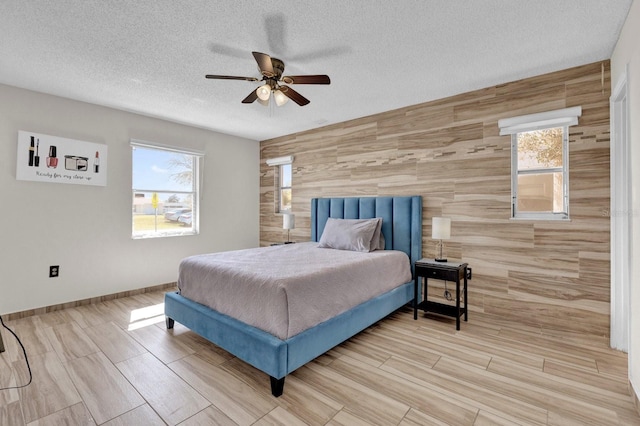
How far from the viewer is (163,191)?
179 inches

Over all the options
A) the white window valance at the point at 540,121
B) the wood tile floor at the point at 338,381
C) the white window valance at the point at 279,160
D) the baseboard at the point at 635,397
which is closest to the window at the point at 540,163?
the white window valance at the point at 540,121

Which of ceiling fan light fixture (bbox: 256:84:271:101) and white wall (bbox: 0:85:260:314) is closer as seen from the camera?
ceiling fan light fixture (bbox: 256:84:271:101)

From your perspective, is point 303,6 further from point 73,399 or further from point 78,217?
point 78,217

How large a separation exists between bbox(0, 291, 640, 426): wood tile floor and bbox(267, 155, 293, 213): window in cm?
303

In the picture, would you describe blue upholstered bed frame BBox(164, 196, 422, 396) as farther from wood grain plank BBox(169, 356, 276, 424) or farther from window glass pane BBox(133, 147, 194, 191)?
window glass pane BBox(133, 147, 194, 191)

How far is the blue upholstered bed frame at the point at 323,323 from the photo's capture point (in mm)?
1955

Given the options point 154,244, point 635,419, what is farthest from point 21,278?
point 635,419

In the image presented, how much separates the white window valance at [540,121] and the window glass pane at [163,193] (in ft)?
14.6

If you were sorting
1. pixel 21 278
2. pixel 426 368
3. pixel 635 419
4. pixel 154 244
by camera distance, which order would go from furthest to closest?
pixel 154 244
pixel 21 278
pixel 426 368
pixel 635 419

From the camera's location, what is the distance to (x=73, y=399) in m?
1.89

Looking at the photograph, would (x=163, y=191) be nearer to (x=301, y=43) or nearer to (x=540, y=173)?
(x=301, y=43)

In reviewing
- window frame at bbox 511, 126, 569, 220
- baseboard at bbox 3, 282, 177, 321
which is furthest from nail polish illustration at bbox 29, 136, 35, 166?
window frame at bbox 511, 126, 569, 220

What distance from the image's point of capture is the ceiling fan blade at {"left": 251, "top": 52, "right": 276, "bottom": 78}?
212 centimetres

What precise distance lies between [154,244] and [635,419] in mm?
5113
